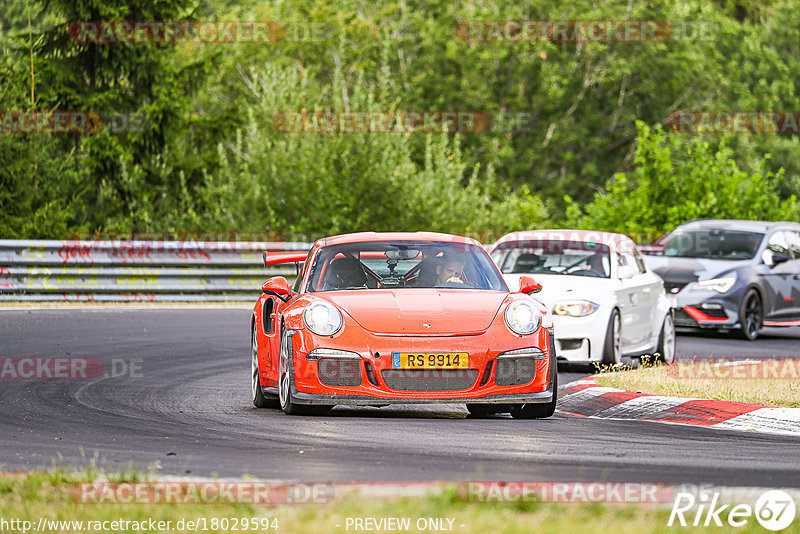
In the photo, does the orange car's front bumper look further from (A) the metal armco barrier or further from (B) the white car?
(A) the metal armco barrier

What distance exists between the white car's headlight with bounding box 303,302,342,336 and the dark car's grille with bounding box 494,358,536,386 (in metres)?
1.14

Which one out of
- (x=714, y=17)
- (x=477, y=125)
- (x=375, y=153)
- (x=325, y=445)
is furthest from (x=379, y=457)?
(x=714, y=17)

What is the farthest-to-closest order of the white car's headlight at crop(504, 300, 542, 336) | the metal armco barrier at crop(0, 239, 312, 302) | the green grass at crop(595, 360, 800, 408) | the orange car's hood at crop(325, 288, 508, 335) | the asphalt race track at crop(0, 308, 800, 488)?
the metal armco barrier at crop(0, 239, 312, 302), the green grass at crop(595, 360, 800, 408), the white car's headlight at crop(504, 300, 542, 336), the orange car's hood at crop(325, 288, 508, 335), the asphalt race track at crop(0, 308, 800, 488)

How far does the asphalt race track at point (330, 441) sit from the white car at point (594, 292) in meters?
3.39

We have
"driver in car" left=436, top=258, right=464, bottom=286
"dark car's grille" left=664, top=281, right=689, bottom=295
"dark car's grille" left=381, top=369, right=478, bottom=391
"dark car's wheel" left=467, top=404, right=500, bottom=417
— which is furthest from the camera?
"dark car's grille" left=664, top=281, right=689, bottom=295

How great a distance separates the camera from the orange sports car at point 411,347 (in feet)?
30.7

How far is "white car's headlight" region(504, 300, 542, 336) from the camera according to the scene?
9.62 metres

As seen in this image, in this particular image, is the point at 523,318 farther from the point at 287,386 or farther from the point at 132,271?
the point at 132,271

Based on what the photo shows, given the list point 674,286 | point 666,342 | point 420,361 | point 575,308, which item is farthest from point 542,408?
point 674,286

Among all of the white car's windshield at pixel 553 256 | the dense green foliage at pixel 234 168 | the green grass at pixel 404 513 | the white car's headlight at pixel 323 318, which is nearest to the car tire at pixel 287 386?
the white car's headlight at pixel 323 318

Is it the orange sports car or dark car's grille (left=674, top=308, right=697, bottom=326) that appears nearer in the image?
the orange sports car
